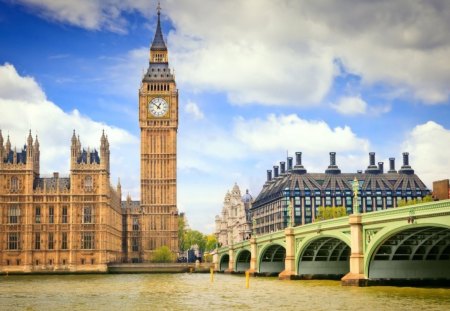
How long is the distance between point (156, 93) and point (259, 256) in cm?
7442

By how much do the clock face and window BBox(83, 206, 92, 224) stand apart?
35509mm

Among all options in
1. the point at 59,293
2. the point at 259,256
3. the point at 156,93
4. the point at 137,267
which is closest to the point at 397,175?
the point at 156,93

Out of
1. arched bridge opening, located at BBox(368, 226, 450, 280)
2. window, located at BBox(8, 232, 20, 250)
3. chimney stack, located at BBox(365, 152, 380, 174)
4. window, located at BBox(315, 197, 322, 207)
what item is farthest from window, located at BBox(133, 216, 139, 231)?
arched bridge opening, located at BBox(368, 226, 450, 280)

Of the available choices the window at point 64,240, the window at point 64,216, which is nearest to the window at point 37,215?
the window at point 64,216

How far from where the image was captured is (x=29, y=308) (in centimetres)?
5156

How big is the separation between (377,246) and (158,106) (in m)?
113

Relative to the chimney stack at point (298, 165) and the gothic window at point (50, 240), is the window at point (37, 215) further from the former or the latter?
the chimney stack at point (298, 165)

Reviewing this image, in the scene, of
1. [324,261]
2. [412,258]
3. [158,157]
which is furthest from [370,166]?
[412,258]

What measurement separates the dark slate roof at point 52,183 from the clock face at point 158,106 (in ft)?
107

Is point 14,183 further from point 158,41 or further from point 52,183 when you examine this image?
point 158,41

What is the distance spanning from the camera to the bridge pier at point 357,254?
65125mm

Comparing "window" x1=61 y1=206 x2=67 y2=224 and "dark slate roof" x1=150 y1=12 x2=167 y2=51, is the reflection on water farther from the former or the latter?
"dark slate roof" x1=150 y1=12 x2=167 y2=51

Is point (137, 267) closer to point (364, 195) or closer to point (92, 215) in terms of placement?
point (92, 215)

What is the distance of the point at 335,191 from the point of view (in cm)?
18050
